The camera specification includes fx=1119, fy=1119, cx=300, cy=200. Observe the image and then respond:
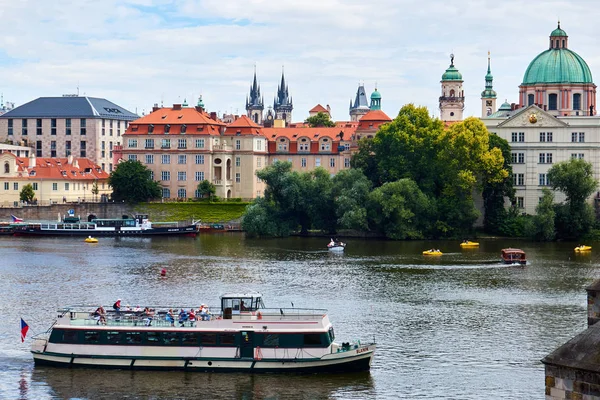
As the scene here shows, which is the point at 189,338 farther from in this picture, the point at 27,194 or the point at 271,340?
the point at 27,194

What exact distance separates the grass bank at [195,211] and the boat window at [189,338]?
8705 centimetres

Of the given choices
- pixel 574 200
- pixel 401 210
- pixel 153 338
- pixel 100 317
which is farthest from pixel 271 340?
pixel 574 200

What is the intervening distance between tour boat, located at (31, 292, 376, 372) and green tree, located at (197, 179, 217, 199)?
320ft

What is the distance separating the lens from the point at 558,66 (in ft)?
485

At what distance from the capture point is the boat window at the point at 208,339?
2162 inches

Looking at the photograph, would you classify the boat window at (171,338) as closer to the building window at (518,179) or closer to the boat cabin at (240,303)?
the boat cabin at (240,303)

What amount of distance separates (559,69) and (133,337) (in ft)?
342

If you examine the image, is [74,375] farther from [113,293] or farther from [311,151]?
[311,151]

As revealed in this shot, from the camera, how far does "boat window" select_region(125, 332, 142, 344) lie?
55.4m

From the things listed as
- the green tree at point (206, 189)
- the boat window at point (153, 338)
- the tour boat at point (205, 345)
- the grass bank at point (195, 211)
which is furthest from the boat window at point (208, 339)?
the green tree at point (206, 189)

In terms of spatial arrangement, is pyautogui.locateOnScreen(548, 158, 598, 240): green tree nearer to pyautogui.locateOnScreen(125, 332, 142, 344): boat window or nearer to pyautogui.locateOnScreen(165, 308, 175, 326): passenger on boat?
pyautogui.locateOnScreen(165, 308, 175, 326): passenger on boat

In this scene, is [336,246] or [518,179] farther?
[518,179]

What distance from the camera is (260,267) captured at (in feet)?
310

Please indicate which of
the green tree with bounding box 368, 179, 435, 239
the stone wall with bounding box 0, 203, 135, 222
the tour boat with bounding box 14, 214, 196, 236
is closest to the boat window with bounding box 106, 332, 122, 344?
the green tree with bounding box 368, 179, 435, 239
